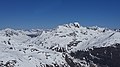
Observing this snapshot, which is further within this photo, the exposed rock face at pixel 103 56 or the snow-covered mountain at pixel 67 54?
the exposed rock face at pixel 103 56

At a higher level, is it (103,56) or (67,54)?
(67,54)

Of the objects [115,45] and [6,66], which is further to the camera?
[115,45]

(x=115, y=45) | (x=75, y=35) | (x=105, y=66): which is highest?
(x=75, y=35)

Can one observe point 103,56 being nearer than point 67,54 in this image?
Yes

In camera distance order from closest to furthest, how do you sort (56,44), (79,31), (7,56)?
1. (7,56)
2. (56,44)
3. (79,31)

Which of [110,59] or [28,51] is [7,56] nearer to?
[28,51]

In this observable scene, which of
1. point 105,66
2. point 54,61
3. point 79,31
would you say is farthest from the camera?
point 79,31

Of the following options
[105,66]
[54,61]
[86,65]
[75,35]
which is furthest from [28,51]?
[75,35]

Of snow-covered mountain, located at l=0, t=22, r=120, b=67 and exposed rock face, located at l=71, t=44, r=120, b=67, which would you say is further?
exposed rock face, located at l=71, t=44, r=120, b=67

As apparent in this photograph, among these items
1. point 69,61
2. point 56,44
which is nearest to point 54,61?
point 69,61

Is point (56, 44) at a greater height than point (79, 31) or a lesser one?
lesser
